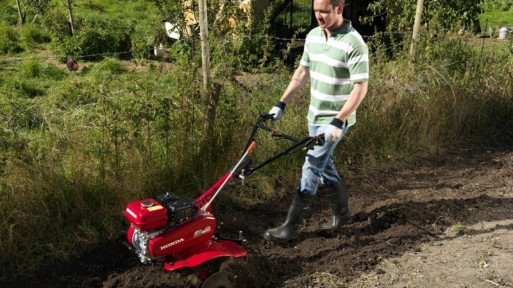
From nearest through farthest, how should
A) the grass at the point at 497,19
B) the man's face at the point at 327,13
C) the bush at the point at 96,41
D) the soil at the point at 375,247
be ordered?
the man's face at the point at 327,13
the soil at the point at 375,247
the bush at the point at 96,41
the grass at the point at 497,19

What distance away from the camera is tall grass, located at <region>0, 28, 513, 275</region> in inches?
139

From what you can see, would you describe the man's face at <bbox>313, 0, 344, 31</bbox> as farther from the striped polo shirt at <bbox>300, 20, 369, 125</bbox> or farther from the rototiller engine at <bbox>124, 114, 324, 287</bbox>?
the rototiller engine at <bbox>124, 114, 324, 287</bbox>

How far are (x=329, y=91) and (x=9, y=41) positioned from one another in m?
9.32

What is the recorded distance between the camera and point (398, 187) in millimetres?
4863

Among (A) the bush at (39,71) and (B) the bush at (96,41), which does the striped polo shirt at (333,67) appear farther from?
(B) the bush at (96,41)

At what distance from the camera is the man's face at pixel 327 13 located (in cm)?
314

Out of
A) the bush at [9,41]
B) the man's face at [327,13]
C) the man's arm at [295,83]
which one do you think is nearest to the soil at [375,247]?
the man's arm at [295,83]

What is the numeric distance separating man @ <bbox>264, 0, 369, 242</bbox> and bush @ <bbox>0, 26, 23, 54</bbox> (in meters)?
8.77

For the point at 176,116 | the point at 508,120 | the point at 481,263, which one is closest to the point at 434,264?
the point at 481,263

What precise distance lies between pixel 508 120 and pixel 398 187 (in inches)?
104

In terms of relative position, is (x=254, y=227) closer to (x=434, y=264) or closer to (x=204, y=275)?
(x=204, y=275)

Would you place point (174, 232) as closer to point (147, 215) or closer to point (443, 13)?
point (147, 215)

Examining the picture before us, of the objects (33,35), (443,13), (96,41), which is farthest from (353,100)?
(33,35)

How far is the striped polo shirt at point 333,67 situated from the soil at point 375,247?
0.95 meters
